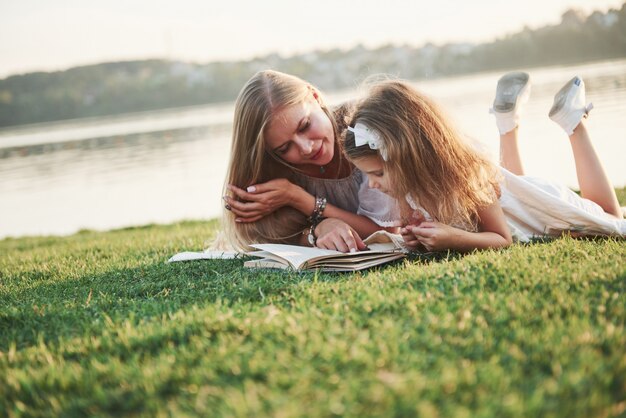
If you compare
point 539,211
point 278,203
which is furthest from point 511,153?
point 278,203

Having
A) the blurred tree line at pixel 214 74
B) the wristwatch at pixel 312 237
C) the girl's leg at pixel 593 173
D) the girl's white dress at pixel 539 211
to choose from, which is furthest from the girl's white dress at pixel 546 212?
the blurred tree line at pixel 214 74

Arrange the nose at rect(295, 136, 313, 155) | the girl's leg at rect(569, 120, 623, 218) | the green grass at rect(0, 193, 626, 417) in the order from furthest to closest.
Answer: the girl's leg at rect(569, 120, 623, 218)
the nose at rect(295, 136, 313, 155)
the green grass at rect(0, 193, 626, 417)

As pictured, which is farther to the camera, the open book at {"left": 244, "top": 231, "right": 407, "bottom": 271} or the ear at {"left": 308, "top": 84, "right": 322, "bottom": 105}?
the ear at {"left": 308, "top": 84, "right": 322, "bottom": 105}

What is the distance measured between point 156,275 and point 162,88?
280 feet

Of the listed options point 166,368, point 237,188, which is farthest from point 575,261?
point 237,188

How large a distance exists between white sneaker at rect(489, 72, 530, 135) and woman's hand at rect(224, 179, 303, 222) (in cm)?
202

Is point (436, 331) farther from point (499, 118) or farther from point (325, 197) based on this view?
point (499, 118)

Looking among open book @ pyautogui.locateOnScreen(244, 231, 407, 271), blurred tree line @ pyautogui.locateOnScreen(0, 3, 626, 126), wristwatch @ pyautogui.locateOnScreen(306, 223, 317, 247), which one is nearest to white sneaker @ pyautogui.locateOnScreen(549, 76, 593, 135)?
open book @ pyautogui.locateOnScreen(244, 231, 407, 271)

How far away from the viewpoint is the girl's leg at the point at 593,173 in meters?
4.44

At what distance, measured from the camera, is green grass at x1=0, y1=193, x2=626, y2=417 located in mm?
1594

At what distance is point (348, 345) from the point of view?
196 cm

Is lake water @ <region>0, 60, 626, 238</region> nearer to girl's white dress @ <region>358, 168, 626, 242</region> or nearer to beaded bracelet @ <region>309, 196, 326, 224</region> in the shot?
girl's white dress @ <region>358, 168, 626, 242</region>

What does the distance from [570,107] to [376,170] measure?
1.84 m

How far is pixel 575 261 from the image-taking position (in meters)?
2.90
